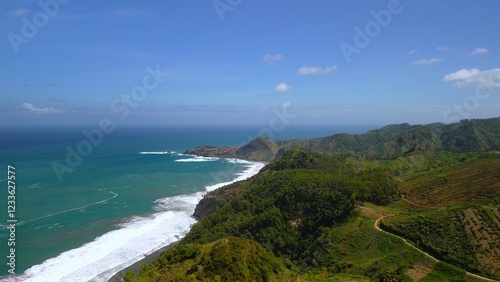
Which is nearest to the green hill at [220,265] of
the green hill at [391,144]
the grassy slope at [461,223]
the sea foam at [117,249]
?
the grassy slope at [461,223]

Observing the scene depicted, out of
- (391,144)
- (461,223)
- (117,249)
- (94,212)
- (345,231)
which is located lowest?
(117,249)

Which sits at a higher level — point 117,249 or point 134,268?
point 117,249

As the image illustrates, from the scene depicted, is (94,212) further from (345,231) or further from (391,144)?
(391,144)

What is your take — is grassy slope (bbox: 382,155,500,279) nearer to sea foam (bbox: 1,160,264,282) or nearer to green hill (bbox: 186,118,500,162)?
sea foam (bbox: 1,160,264,282)

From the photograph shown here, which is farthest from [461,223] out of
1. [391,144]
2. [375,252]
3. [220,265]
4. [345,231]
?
[391,144]

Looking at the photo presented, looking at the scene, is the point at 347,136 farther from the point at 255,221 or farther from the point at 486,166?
the point at 255,221

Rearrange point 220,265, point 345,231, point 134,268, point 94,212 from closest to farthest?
point 220,265 < point 345,231 < point 134,268 < point 94,212

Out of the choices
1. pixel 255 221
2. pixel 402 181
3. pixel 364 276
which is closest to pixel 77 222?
pixel 255 221

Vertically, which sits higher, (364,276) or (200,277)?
(200,277)
